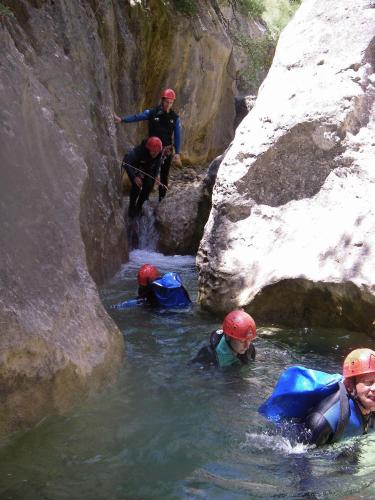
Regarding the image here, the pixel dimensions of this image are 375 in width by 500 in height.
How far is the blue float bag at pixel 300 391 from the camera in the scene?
372 cm

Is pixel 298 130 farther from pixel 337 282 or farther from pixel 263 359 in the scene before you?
pixel 263 359

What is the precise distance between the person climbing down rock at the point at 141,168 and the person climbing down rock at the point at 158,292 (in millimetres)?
3179

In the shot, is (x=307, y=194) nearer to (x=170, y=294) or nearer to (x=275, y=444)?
(x=170, y=294)

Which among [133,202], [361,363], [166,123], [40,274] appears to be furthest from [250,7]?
[361,363]

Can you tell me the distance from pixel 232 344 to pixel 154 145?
517 cm

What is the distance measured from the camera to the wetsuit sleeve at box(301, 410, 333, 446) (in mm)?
3545

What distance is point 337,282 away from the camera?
18.3 ft

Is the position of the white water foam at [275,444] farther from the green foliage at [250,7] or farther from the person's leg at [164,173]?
the green foliage at [250,7]

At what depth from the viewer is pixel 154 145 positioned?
969cm

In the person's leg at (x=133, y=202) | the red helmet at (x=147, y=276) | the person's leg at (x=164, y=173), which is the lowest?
the red helmet at (x=147, y=276)

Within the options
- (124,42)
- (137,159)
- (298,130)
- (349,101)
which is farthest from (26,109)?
(124,42)

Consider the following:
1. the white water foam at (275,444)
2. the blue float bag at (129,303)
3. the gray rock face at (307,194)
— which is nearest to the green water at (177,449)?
the white water foam at (275,444)

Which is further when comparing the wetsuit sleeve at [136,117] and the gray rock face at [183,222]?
the gray rock face at [183,222]

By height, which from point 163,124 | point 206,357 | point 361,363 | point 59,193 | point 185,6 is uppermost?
point 185,6
